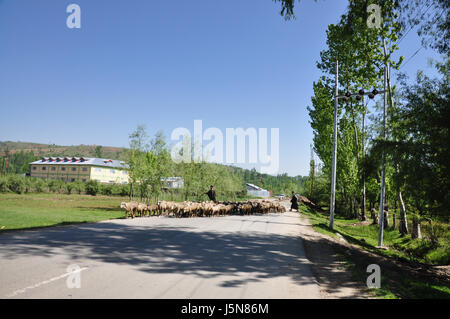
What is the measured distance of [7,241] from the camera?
26.6 feet

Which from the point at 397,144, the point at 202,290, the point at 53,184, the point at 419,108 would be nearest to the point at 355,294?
the point at 202,290

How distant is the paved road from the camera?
479 cm

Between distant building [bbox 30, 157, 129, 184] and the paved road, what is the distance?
96.7 meters

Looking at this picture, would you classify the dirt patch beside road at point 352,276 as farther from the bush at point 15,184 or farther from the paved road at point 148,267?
the bush at point 15,184

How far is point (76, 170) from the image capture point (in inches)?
4080

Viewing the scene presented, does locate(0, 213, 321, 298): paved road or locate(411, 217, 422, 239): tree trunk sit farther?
locate(411, 217, 422, 239): tree trunk

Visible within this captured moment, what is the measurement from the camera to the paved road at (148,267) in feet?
15.7
